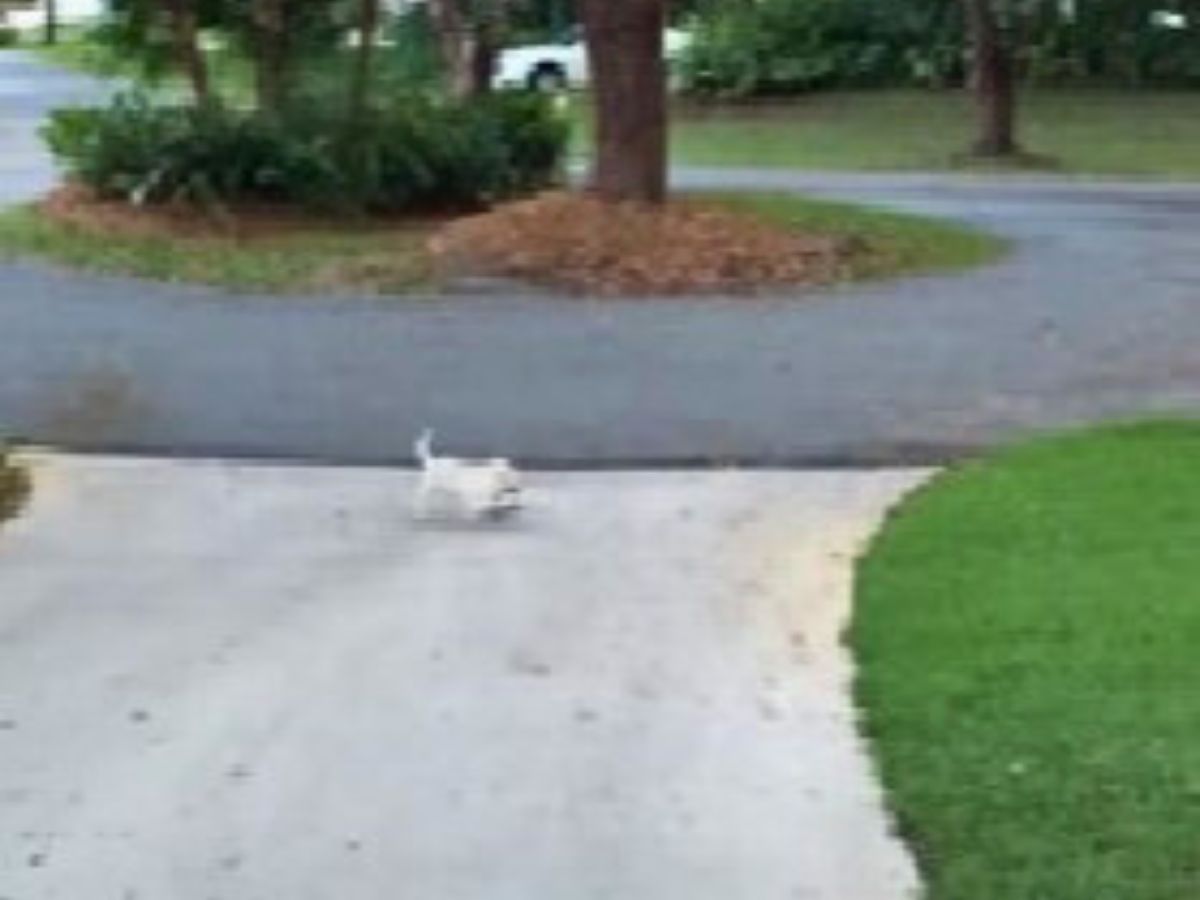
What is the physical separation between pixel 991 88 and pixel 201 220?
46.3ft

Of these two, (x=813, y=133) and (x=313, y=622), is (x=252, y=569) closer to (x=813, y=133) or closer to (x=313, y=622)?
(x=313, y=622)

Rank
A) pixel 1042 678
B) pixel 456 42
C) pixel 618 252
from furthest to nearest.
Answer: pixel 456 42, pixel 618 252, pixel 1042 678

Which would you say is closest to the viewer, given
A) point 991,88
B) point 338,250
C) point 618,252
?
point 618,252

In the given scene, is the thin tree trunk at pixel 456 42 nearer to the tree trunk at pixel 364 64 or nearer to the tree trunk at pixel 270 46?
the tree trunk at pixel 364 64

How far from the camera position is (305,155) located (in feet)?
70.8

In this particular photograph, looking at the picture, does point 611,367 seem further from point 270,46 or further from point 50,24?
point 50,24

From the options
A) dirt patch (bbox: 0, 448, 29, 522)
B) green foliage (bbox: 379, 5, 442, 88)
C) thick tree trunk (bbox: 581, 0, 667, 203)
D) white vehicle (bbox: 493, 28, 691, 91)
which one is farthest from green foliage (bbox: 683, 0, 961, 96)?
dirt patch (bbox: 0, 448, 29, 522)

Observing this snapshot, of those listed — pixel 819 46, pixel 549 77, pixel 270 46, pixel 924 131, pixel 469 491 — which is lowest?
pixel 924 131

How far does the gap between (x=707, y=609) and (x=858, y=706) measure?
135cm

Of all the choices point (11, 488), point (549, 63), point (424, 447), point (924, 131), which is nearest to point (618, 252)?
point (424, 447)

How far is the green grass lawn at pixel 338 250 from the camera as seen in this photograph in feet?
58.3

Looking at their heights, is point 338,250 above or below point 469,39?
below

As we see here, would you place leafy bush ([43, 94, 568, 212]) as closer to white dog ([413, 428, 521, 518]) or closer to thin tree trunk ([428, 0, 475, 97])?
thin tree trunk ([428, 0, 475, 97])

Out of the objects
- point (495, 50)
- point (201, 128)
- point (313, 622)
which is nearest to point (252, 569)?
point (313, 622)
